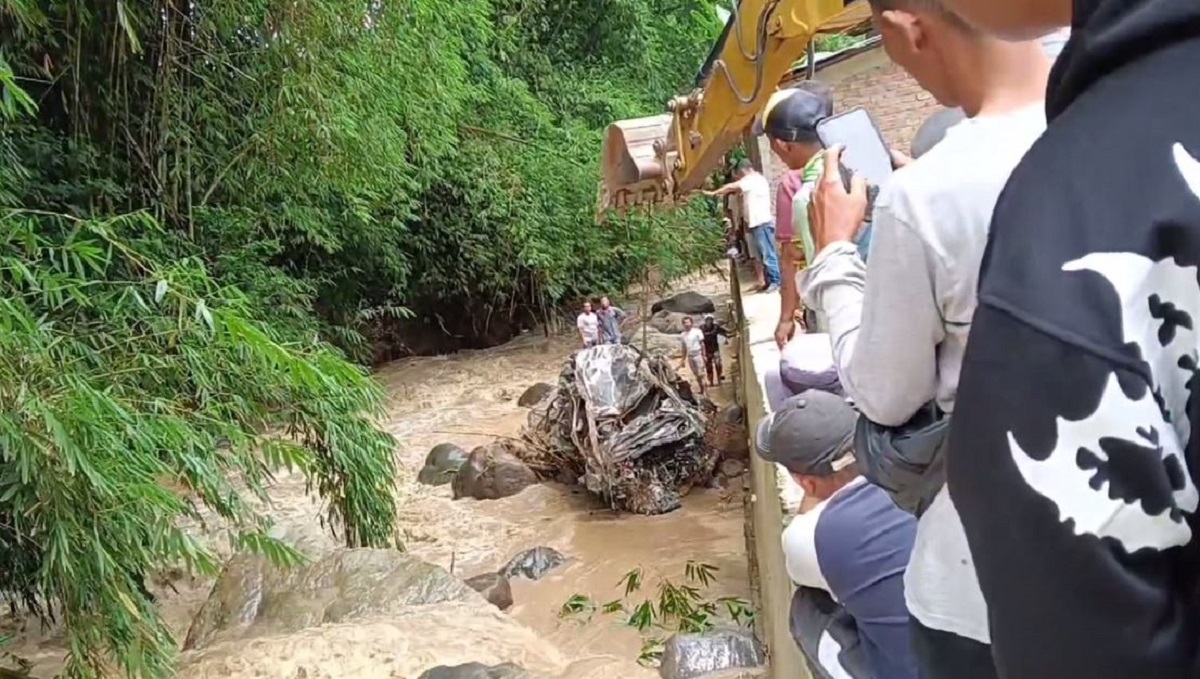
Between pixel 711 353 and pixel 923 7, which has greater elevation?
pixel 923 7

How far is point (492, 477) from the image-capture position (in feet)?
27.7

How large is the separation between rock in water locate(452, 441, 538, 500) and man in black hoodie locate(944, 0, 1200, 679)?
7.90 m

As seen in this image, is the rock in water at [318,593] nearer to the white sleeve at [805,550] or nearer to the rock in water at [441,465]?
the rock in water at [441,465]

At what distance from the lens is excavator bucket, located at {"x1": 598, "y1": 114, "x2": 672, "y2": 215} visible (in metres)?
5.54

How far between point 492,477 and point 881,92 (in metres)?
4.28

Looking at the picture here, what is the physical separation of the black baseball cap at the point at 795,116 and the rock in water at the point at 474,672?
2746 millimetres

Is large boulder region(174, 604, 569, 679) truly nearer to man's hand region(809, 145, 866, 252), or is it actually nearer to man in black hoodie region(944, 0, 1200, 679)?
man's hand region(809, 145, 866, 252)

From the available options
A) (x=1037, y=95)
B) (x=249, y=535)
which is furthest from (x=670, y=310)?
(x=1037, y=95)

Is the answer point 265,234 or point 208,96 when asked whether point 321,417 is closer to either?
point 208,96

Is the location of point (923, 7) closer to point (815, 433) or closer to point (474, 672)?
point (815, 433)

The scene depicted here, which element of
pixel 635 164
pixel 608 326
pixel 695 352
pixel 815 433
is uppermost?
pixel 635 164

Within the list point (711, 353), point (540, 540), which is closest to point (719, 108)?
point (540, 540)

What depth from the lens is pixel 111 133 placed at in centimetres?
687

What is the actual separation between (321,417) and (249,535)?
4.96 ft
